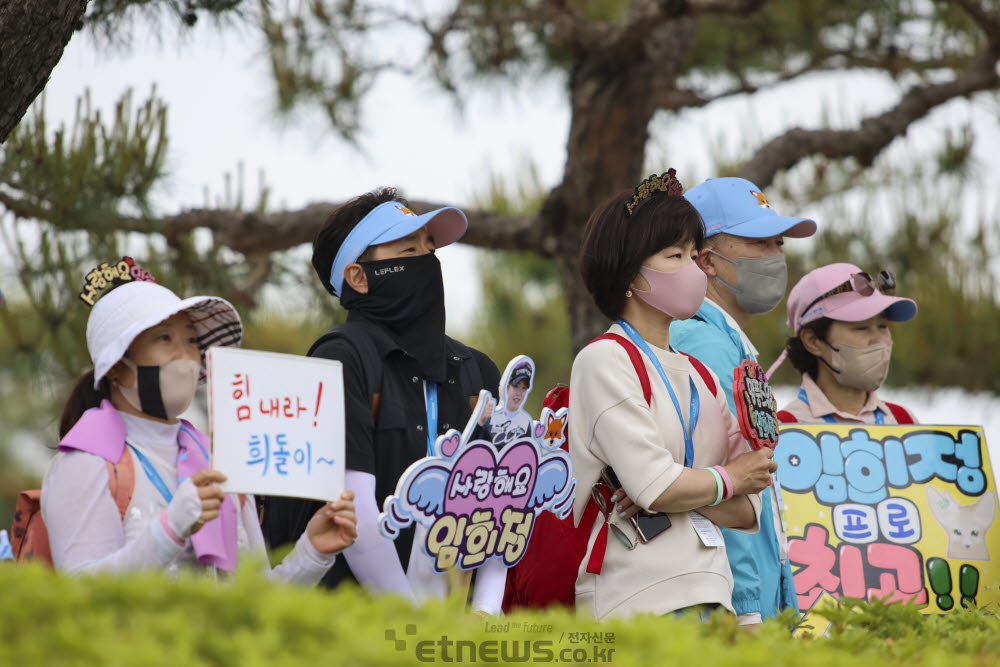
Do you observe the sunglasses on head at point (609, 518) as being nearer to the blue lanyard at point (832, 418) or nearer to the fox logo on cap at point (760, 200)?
the fox logo on cap at point (760, 200)

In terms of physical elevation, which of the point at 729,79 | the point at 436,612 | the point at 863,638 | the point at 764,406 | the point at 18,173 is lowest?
the point at 863,638

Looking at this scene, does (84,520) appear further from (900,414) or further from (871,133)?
(871,133)

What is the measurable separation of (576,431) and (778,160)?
3958 millimetres

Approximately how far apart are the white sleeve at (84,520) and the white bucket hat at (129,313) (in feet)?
0.64

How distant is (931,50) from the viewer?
22.9 ft

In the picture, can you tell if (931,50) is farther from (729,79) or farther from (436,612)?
(436,612)

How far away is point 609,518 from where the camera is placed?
270cm

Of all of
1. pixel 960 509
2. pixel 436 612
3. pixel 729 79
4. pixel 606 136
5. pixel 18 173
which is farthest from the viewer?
pixel 729 79

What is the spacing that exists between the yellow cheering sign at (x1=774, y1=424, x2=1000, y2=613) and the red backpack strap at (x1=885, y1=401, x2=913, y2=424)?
36 centimetres

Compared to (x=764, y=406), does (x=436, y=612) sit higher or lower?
lower

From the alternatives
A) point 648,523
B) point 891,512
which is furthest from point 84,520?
point 891,512

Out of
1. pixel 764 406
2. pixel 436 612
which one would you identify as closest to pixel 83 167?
pixel 764 406

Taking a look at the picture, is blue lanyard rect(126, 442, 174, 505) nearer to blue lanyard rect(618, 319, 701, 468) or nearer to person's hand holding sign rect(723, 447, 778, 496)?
blue lanyard rect(618, 319, 701, 468)

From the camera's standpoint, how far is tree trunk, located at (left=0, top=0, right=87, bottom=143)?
285cm
